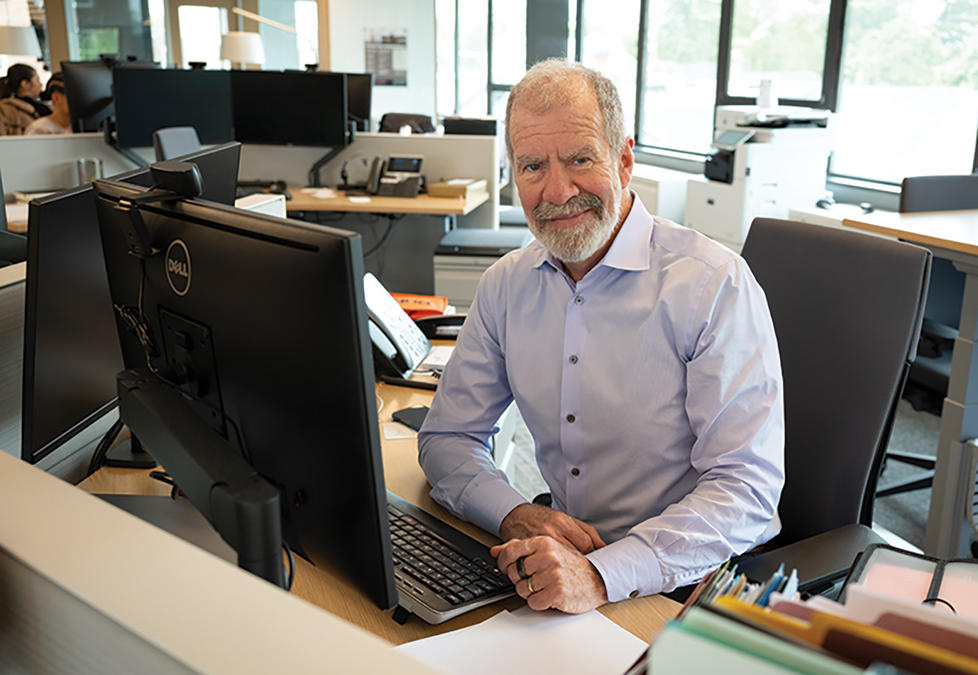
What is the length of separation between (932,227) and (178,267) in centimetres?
235

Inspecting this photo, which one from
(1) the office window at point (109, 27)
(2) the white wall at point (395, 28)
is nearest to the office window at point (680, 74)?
(2) the white wall at point (395, 28)

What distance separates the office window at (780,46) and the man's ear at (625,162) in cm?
403

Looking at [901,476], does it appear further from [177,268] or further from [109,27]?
[109,27]

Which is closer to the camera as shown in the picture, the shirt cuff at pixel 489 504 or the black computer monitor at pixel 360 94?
the shirt cuff at pixel 489 504

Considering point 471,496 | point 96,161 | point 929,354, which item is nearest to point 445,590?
point 471,496

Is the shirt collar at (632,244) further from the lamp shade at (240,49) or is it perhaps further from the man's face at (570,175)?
the lamp shade at (240,49)

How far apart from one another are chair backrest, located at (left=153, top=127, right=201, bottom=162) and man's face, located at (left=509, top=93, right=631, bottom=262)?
103 inches

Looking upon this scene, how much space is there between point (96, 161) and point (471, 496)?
3.60 metres

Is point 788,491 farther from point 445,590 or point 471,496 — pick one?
point 445,590

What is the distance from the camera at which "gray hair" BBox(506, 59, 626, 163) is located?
1.37 meters

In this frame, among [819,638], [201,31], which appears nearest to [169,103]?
[819,638]

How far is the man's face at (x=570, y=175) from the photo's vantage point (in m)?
1.38

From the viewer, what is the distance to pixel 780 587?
0.58 metres

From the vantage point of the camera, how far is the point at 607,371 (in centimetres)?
139
